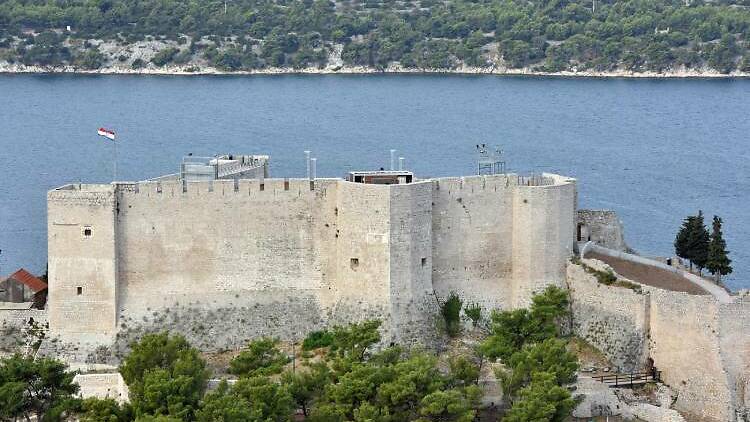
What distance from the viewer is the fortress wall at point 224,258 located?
161ft

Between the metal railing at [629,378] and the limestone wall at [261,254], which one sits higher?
the limestone wall at [261,254]

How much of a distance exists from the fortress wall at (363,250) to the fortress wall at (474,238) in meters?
2.07

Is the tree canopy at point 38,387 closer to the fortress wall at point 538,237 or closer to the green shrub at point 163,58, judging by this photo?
the fortress wall at point 538,237

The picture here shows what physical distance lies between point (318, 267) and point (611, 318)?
28.2ft

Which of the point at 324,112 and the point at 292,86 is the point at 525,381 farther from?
the point at 292,86

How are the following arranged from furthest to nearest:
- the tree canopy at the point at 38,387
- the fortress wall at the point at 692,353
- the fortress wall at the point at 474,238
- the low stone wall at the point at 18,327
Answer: the fortress wall at the point at 474,238 < the low stone wall at the point at 18,327 < the fortress wall at the point at 692,353 < the tree canopy at the point at 38,387

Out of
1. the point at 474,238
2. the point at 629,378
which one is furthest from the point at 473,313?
the point at 629,378

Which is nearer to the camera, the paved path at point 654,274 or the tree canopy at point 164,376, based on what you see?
the tree canopy at point 164,376

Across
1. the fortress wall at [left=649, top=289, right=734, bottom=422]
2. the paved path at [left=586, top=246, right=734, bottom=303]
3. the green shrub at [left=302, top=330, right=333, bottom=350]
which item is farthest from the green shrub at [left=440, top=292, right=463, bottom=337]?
the fortress wall at [left=649, top=289, right=734, bottom=422]

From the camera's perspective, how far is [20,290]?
172 feet

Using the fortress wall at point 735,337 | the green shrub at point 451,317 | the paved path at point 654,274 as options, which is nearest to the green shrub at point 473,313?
the green shrub at point 451,317

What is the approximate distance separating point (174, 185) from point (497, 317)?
9896 mm

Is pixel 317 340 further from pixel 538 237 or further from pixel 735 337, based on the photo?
pixel 735 337

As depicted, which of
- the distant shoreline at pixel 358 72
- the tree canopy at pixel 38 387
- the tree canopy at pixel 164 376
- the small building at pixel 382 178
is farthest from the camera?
the distant shoreline at pixel 358 72
